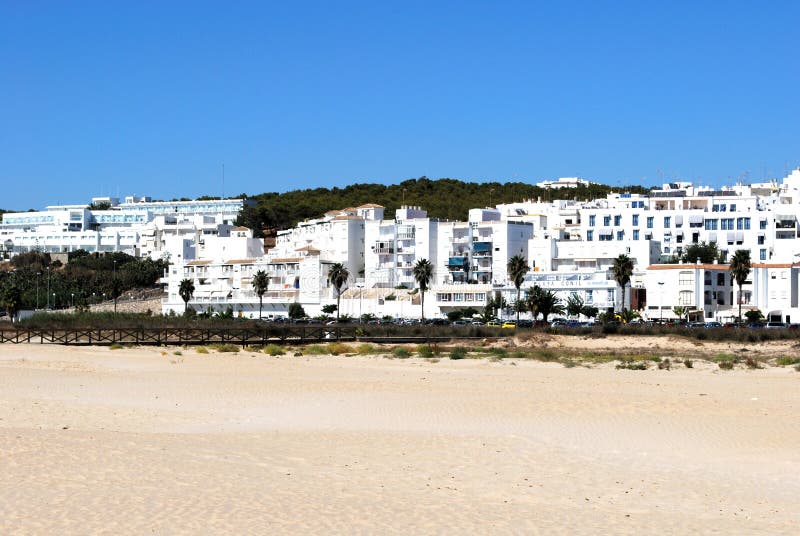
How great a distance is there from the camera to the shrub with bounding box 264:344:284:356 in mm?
52116

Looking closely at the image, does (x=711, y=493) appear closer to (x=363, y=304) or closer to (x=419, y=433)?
(x=419, y=433)

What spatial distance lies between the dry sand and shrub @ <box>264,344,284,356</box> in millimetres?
18289

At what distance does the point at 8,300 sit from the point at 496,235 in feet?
153

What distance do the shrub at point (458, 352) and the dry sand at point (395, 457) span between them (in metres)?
15.9

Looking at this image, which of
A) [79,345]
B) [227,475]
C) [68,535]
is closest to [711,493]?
[227,475]

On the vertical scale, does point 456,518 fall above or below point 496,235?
below

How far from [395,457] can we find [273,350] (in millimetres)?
34927

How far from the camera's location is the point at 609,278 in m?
88.3

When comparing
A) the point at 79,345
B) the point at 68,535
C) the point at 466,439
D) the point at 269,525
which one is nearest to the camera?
the point at 68,535

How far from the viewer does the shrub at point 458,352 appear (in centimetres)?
4942

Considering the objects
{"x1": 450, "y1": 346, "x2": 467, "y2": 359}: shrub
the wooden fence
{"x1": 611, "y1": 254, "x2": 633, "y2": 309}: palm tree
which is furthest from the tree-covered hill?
{"x1": 450, "y1": 346, "x2": 467, "y2": 359}: shrub

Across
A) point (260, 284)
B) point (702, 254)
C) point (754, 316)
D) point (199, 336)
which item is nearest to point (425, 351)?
point (199, 336)

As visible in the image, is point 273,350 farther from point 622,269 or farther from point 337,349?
point 622,269

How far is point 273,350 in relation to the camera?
174ft
